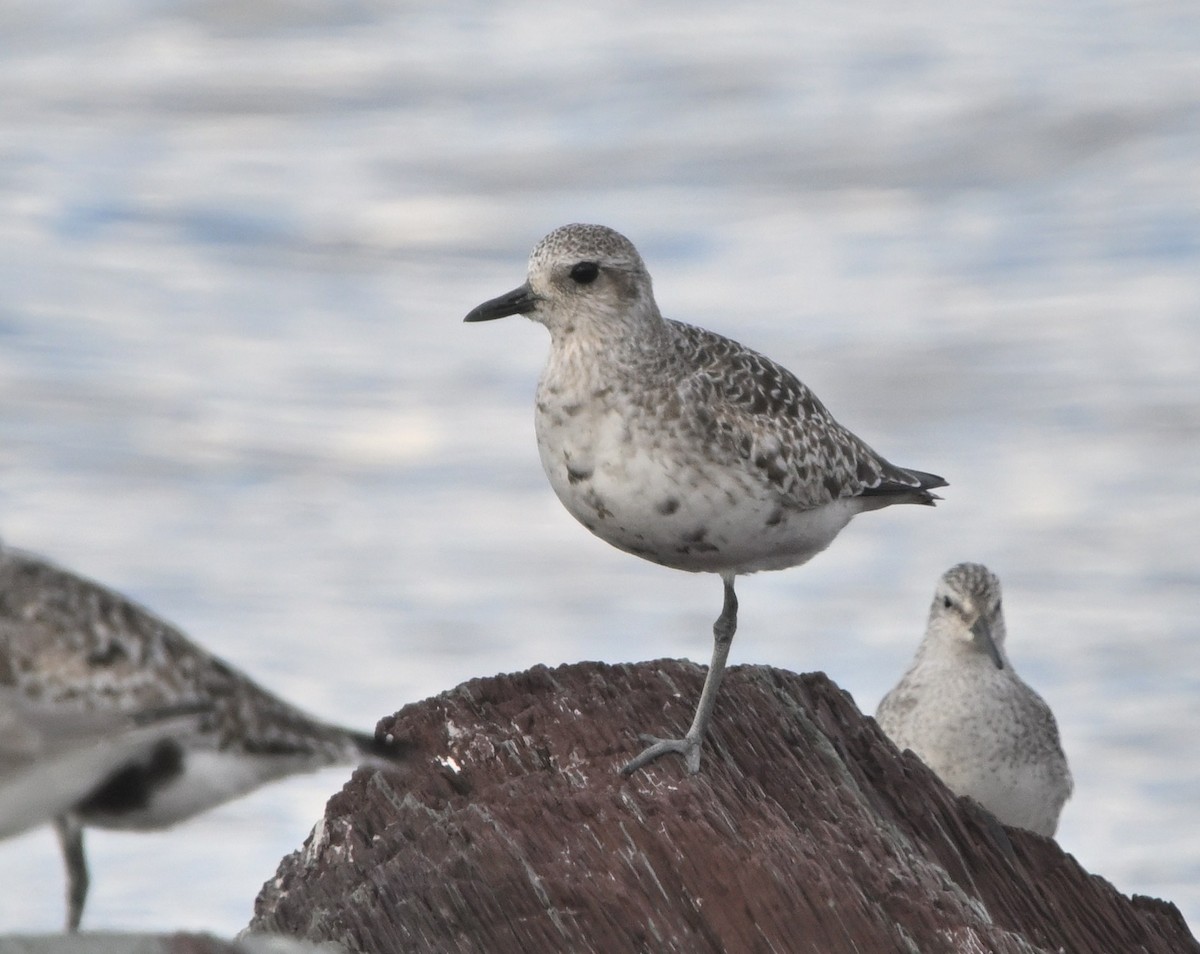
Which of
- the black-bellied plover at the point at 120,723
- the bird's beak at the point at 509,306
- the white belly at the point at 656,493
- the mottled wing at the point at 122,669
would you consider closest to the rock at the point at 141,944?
the black-bellied plover at the point at 120,723

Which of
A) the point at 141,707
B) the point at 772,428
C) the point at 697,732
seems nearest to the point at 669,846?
the point at 697,732

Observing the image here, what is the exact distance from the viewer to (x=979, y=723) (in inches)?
479

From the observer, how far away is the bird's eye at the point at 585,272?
9.68m

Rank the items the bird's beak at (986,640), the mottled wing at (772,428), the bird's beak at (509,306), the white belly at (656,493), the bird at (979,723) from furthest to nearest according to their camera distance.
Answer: the bird's beak at (986,640), the bird at (979,723), the bird's beak at (509,306), the mottled wing at (772,428), the white belly at (656,493)

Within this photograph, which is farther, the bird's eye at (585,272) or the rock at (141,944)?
the bird's eye at (585,272)

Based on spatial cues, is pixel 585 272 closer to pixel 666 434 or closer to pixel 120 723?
pixel 666 434

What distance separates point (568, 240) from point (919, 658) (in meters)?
4.34

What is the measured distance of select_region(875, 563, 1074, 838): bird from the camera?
1197 centimetres

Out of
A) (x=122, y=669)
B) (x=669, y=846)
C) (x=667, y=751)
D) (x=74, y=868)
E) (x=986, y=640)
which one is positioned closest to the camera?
(x=122, y=669)

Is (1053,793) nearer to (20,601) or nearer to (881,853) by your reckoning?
(881,853)

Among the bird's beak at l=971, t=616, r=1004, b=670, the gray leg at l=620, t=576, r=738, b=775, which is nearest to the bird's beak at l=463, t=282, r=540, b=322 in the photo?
the gray leg at l=620, t=576, r=738, b=775

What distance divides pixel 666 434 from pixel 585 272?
911 mm

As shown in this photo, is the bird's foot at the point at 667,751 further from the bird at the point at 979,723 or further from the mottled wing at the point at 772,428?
the bird at the point at 979,723

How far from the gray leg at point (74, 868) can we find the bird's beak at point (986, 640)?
6.35 meters
